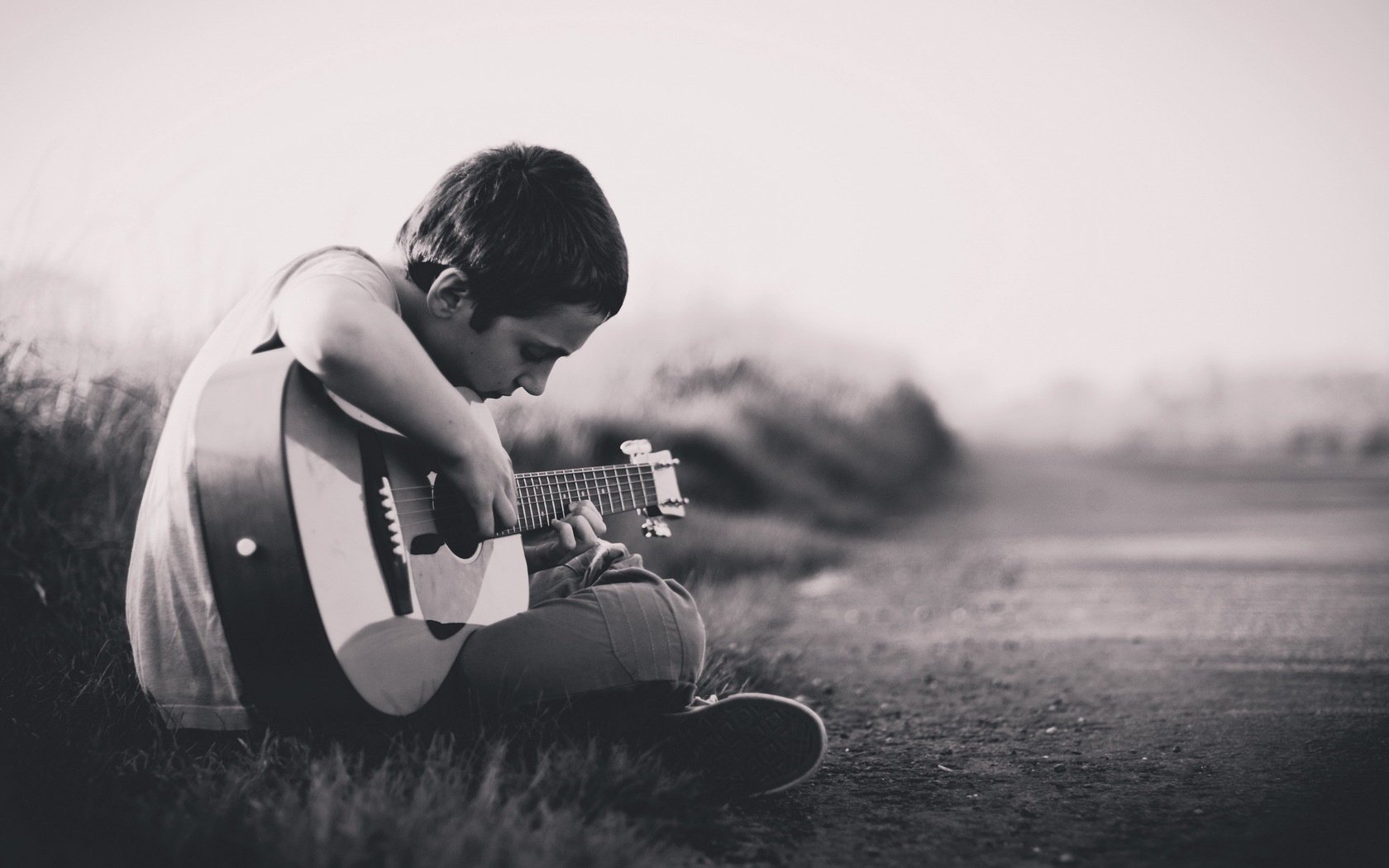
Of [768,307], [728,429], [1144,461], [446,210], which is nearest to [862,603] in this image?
[728,429]

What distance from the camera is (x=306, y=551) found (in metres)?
1.58

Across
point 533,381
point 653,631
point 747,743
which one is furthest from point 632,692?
point 533,381

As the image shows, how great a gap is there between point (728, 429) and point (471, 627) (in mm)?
5386

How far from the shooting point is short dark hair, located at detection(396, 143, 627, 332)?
1929mm

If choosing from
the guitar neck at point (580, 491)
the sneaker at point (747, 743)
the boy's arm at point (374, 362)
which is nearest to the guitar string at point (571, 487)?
the guitar neck at point (580, 491)

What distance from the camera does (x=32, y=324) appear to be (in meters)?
3.25

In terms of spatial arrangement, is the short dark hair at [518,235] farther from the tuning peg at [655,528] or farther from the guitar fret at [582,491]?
the tuning peg at [655,528]

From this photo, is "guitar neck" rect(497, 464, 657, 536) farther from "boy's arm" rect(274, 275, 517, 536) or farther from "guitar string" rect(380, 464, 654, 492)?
"boy's arm" rect(274, 275, 517, 536)

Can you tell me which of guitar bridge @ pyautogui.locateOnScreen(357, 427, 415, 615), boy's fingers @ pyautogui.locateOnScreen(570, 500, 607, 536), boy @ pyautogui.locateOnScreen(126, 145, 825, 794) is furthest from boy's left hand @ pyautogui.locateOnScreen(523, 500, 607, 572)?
guitar bridge @ pyautogui.locateOnScreen(357, 427, 415, 615)

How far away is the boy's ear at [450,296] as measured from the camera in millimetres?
1925

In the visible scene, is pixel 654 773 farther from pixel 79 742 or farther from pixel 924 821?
pixel 79 742

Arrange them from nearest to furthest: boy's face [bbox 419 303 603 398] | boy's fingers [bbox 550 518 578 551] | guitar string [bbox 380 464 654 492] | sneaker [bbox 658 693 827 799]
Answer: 1. sneaker [bbox 658 693 827 799]
2. boy's face [bbox 419 303 603 398]
3. guitar string [bbox 380 464 654 492]
4. boy's fingers [bbox 550 518 578 551]

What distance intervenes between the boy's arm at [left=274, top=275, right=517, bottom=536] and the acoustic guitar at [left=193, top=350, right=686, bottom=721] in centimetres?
7

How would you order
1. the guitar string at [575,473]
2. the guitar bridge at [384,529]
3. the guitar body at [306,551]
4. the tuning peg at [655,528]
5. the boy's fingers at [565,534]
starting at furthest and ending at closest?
the tuning peg at [655,528]
the boy's fingers at [565,534]
the guitar string at [575,473]
the guitar bridge at [384,529]
the guitar body at [306,551]
